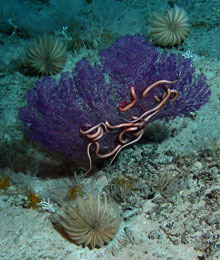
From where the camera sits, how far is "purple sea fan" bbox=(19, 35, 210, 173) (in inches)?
124

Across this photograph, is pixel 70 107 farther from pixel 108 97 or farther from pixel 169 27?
pixel 169 27

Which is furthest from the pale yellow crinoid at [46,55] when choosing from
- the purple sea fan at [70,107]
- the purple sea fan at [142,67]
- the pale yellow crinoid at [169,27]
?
the purple sea fan at [142,67]

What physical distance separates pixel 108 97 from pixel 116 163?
857 millimetres

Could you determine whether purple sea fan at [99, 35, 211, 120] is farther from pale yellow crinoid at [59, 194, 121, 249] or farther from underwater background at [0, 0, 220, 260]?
pale yellow crinoid at [59, 194, 121, 249]

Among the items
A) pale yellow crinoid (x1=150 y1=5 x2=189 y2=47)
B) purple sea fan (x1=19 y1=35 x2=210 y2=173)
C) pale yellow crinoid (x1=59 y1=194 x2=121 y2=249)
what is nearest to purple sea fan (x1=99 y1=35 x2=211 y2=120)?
purple sea fan (x1=19 y1=35 x2=210 y2=173)

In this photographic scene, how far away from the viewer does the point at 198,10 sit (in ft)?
22.1

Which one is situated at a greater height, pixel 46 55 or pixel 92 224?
pixel 46 55

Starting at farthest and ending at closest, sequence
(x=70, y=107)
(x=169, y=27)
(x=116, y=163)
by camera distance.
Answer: (x=169, y=27) < (x=116, y=163) < (x=70, y=107)

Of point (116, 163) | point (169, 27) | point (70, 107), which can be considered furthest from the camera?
point (169, 27)

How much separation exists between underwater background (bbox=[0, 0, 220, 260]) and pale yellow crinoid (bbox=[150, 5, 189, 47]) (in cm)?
130

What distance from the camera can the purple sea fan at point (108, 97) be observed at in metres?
3.14

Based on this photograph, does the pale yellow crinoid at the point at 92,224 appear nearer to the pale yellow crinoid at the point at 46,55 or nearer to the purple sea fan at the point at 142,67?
the purple sea fan at the point at 142,67

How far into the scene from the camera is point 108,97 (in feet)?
10.4

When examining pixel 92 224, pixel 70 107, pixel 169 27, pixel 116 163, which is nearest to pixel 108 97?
pixel 70 107
